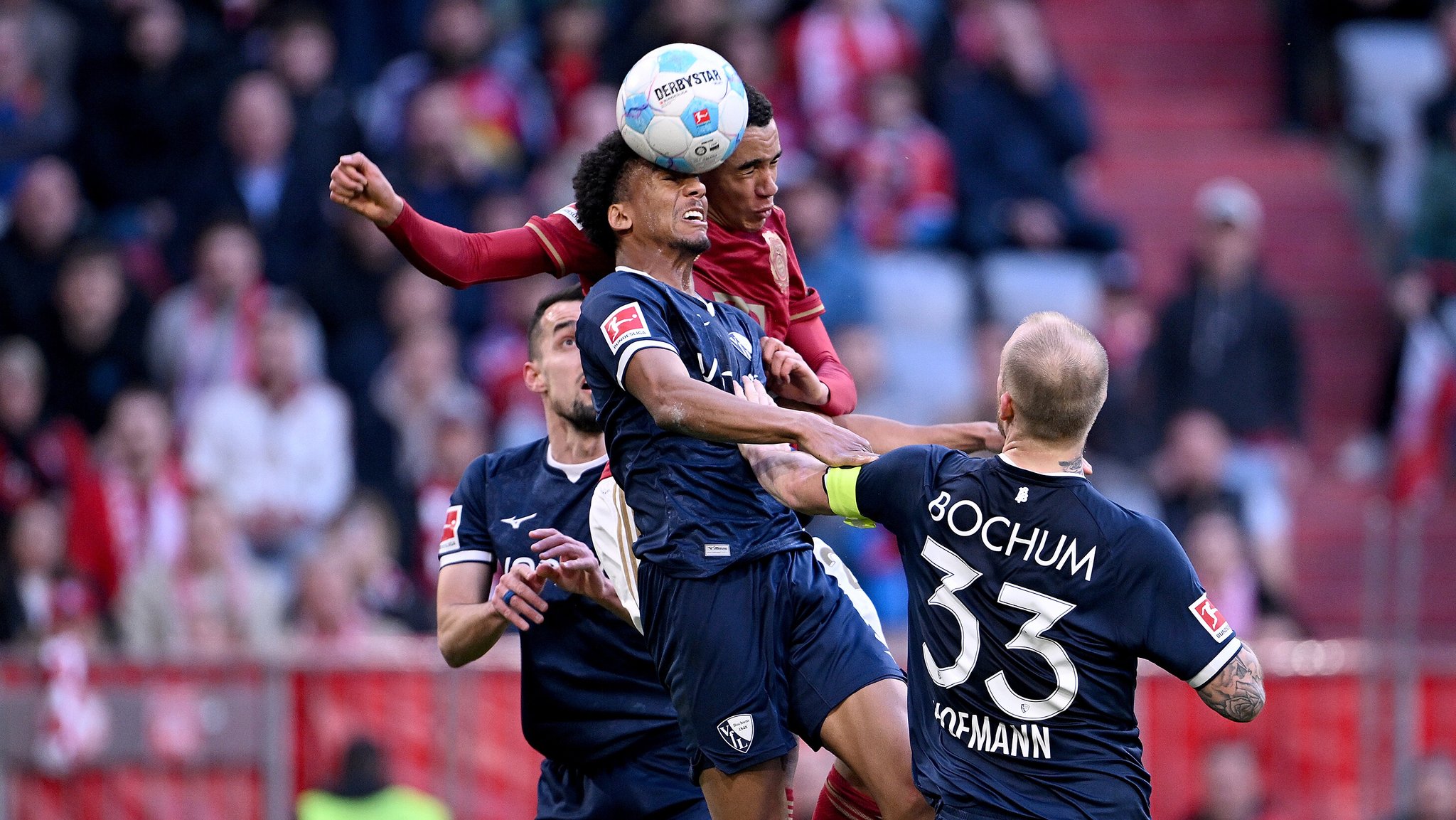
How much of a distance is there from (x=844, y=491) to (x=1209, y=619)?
100 centimetres

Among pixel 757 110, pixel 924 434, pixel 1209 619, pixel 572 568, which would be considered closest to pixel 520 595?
pixel 572 568

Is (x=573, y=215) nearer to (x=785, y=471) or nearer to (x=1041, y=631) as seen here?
(x=785, y=471)

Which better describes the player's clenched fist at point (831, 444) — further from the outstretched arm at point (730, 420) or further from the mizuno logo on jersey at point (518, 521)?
the mizuno logo on jersey at point (518, 521)

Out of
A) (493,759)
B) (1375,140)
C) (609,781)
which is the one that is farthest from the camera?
(1375,140)

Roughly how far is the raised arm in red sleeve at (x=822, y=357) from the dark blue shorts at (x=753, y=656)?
0.67 m

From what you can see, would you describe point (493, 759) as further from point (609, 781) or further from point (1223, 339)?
point (1223, 339)

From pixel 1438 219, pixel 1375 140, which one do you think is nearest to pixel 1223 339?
pixel 1438 219

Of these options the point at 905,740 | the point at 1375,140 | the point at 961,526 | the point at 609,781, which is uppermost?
the point at 1375,140

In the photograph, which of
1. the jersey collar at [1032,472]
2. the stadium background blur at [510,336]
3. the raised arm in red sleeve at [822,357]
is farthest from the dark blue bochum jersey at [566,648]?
the stadium background blur at [510,336]

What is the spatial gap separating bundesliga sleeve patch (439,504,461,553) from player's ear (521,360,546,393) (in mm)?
504

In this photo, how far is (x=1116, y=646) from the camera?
15.2 ft

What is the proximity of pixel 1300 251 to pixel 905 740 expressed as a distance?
1075cm

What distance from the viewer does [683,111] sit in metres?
5.29

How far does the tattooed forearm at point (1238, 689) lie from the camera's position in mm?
4582
